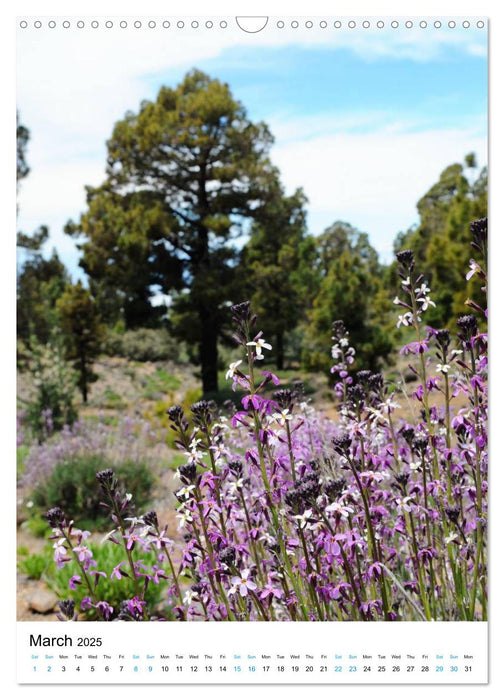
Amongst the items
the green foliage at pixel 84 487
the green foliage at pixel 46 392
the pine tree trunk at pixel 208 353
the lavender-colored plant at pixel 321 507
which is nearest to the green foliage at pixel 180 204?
the pine tree trunk at pixel 208 353

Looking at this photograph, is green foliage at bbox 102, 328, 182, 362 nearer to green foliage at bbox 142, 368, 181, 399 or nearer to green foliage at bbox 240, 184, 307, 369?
green foliage at bbox 142, 368, 181, 399

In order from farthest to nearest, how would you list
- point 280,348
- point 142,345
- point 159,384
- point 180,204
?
point 142,345, point 159,384, point 280,348, point 180,204

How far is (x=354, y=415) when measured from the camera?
2400 mm

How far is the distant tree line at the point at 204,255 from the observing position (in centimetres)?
1052

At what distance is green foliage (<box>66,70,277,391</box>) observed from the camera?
10594 millimetres

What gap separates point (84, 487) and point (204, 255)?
5.76 meters

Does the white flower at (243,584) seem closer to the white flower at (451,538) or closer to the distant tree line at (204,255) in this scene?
the white flower at (451,538)

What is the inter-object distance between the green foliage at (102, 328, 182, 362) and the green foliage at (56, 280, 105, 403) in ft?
1.71

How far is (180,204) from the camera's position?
11383 mm

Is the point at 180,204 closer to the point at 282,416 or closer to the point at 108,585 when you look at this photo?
the point at 108,585

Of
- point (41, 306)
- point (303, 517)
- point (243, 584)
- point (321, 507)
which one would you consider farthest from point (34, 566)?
point (41, 306)

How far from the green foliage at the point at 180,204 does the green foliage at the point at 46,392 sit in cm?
264
